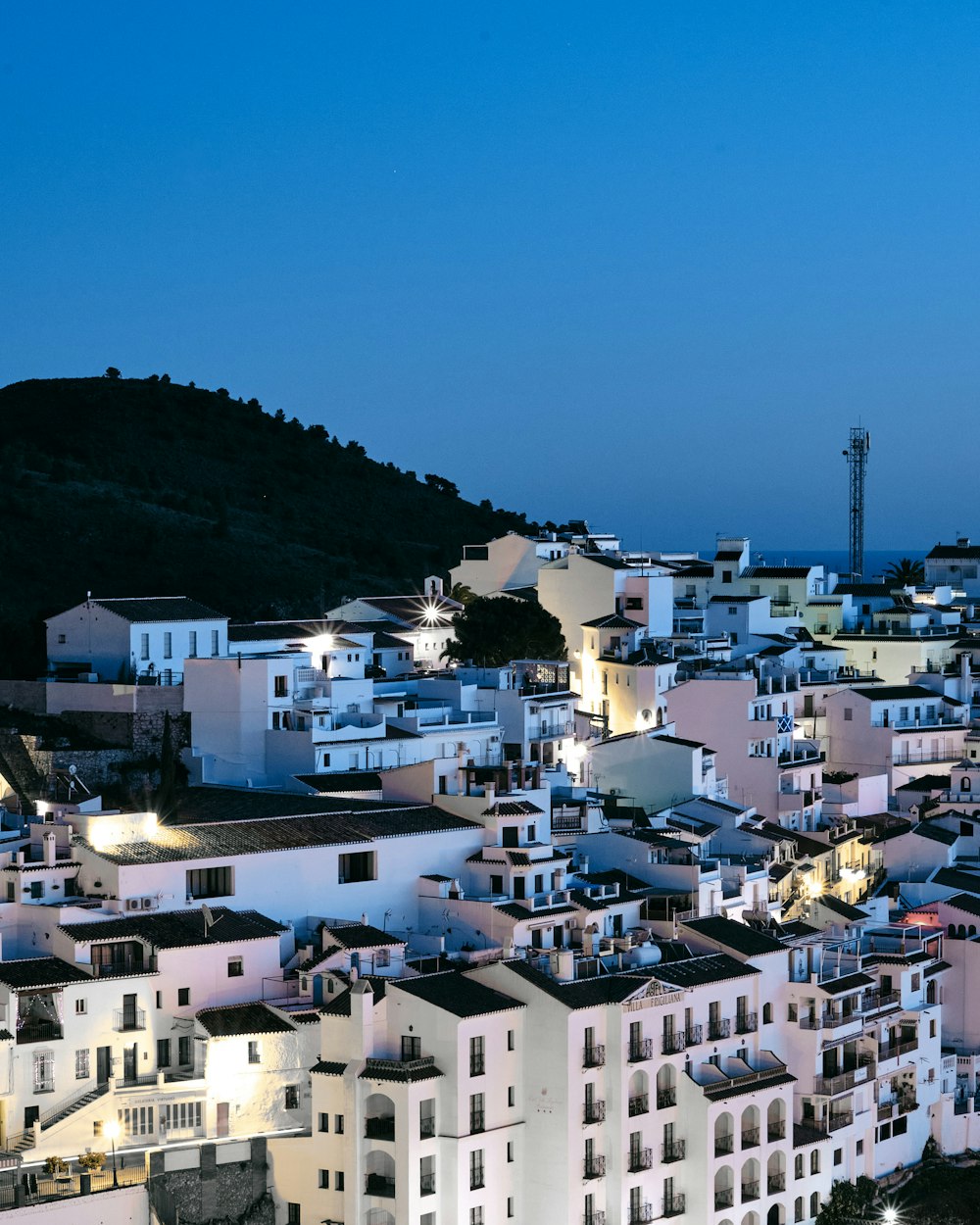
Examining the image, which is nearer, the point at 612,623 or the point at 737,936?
the point at 737,936

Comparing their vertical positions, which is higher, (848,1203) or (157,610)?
(157,610)

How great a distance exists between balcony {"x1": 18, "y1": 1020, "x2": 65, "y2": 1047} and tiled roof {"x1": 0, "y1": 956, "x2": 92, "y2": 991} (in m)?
0.49

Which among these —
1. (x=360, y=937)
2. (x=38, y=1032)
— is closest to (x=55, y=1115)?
(x=38, y=1032)

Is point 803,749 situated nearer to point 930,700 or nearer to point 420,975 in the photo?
point 930,700

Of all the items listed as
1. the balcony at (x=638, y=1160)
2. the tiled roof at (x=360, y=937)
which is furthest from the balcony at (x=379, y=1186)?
the tiled roof at (x=360, y=937)

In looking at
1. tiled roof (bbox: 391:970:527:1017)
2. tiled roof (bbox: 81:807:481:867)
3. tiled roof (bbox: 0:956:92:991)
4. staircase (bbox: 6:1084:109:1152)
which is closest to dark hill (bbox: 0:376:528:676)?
tiled roof (bbox: 81:807:481:867)

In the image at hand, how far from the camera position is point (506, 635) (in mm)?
45688

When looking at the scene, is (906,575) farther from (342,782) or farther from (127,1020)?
Answer: (127,1020)

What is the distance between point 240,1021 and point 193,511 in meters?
43.0

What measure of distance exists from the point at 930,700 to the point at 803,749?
482 centimetres

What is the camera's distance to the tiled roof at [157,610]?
39.6 m

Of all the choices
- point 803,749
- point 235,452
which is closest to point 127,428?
point 235,452

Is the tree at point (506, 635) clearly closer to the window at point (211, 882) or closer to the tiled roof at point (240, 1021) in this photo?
the window at point (211, 882)

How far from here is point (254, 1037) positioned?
27.9 metres
